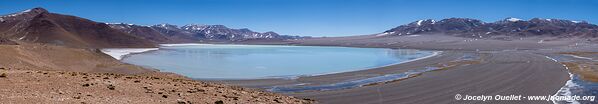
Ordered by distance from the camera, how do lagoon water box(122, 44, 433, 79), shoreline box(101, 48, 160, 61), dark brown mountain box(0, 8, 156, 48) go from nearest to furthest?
lagoon water box(122, 44, 433, 79)
shoreline box(101, 48, 160, 61)
dark brown mountain box(0, 8, 156, 48)

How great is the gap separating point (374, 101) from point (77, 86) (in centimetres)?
1120

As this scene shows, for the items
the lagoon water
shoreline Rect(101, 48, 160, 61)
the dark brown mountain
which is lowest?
the lagoon water

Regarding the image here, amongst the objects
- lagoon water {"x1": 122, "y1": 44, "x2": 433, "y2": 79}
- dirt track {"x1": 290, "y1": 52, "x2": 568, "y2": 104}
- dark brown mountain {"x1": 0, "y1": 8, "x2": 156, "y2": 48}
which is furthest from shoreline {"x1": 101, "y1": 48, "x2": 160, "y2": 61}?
dirt track {"x1": 290, "y1": 52, "x2": 568, "y2": 104}

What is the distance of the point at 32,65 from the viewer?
33500 millimetres

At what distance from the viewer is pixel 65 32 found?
408 feet

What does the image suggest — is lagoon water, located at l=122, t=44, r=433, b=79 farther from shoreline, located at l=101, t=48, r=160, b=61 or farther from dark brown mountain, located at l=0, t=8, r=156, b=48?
dark brown mountain, located at l=0, t=8, r=156, b=48

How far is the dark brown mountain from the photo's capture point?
387ft

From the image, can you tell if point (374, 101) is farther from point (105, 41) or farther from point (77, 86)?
point (105, 41)

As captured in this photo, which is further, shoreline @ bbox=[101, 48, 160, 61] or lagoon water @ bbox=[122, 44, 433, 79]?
shoreline @ bbox=[101, 48, 160, 61]

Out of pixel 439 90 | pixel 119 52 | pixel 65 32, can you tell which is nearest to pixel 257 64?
pixel 439 90

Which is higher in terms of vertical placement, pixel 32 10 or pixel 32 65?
pixel 32 10

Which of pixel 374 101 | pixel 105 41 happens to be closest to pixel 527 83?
pixel 374 101

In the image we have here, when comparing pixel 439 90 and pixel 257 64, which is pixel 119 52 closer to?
pixel 257 64

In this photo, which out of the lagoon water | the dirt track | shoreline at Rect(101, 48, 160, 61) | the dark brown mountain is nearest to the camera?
the dirt track
